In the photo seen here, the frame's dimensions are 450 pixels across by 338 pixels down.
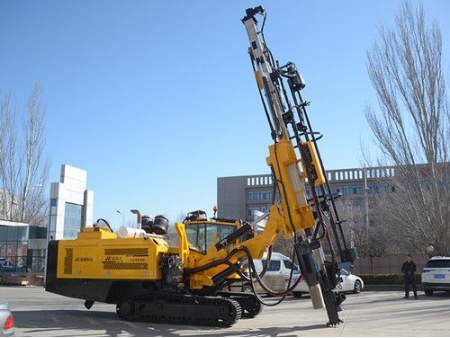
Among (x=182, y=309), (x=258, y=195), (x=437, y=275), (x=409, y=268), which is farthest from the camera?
(x=258, y=195)

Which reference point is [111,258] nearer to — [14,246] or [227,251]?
[227,251]

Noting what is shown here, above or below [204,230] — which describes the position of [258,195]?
above

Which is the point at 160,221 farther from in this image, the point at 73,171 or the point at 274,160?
the point at 73,171

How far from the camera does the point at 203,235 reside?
1174 centimetres

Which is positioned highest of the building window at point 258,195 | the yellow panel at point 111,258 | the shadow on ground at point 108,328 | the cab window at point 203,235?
the building window at point 258,195

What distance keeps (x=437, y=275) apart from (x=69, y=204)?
2433 cm

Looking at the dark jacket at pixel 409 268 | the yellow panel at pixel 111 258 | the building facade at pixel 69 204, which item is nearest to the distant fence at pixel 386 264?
the dark jacket at pixel 409 268

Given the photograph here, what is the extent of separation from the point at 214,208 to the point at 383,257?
2350 cm

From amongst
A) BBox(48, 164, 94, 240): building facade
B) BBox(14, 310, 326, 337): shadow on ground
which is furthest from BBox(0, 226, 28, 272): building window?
BBox(14, 310, 326, 337): shadow on ground

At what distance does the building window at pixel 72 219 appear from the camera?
107 feet

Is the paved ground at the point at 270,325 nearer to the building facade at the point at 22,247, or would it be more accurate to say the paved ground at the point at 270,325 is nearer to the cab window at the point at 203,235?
the cab window at the point at 203,235

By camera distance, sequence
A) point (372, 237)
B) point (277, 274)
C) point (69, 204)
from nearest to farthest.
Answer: point (277, 274) → point (69, 204) → point (372, 237)

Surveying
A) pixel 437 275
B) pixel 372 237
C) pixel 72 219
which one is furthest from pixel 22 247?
pixel 437 275

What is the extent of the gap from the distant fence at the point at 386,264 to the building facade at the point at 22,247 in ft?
76.9
